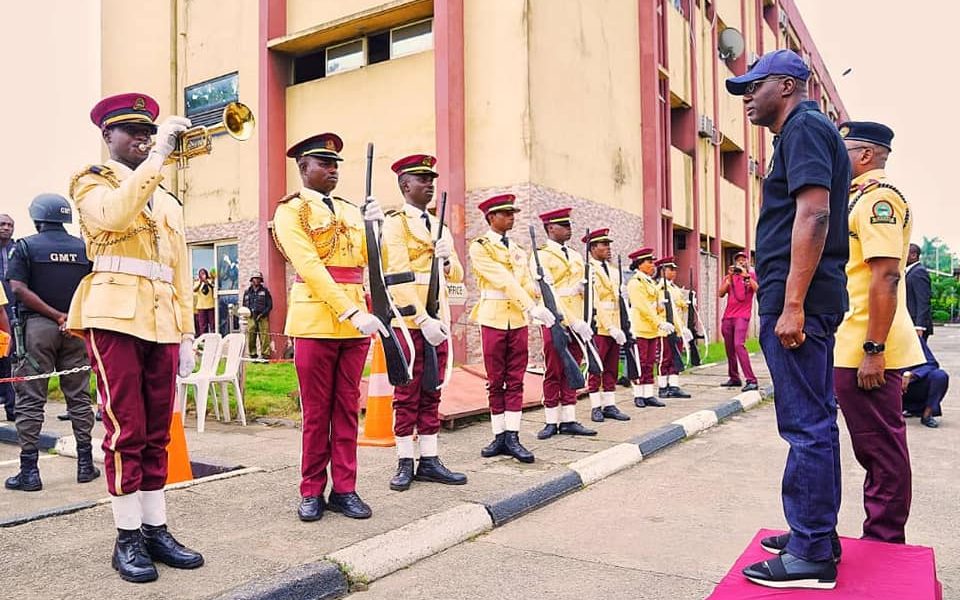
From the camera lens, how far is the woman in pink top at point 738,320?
11.2 m

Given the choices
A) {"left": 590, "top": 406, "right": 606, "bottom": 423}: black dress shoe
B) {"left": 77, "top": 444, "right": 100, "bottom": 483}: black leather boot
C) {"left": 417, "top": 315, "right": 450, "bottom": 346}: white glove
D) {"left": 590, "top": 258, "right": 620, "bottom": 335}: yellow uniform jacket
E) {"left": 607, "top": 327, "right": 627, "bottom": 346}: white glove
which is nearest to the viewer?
{"left": 417, "top": 315, "right": 450, "bottom": 346}: white glove

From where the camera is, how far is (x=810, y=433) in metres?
3.16

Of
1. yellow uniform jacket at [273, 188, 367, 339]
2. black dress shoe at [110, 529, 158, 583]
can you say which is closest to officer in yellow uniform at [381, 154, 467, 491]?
yellow uniform jacket at [273, 188, 367, 339]

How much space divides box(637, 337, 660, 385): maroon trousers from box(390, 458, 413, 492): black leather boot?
5289 mm

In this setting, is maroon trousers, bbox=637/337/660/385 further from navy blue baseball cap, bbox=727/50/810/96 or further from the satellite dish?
the satellite dish

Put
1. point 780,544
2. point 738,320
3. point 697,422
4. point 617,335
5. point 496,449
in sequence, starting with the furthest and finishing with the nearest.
Result: point 738,320 < point 617,335 < point 697,422 < point 496,449 < point 780,544

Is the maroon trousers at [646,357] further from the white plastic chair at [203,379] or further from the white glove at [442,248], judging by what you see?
the white plastic chair at [203,379]

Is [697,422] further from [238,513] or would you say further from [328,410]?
[238,513]

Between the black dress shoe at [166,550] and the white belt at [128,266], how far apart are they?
1.27 m

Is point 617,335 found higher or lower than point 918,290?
lower

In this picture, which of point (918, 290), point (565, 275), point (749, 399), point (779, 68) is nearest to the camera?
point (779, 68)

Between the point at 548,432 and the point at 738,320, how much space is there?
5.10 m

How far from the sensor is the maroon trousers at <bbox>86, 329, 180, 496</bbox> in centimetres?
365

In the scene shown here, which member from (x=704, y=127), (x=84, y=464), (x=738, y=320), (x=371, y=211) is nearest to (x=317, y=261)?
(x=371, y=211)
